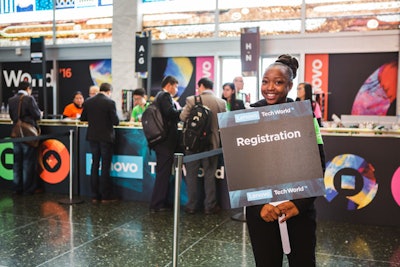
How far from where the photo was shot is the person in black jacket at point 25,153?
5.98 meters

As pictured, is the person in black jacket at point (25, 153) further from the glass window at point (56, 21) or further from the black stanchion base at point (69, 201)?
the glass window at point (56, 21)

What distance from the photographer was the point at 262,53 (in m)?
9.84

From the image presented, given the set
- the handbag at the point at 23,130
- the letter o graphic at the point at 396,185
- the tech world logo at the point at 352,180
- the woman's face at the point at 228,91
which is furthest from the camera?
the woman's face at the point at 228,91

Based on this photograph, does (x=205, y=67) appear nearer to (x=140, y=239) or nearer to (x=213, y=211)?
(x=213, y=211)

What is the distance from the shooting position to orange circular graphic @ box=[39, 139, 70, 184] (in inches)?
239

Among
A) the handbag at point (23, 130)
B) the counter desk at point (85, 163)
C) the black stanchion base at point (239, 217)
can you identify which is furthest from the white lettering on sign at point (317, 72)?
the handbag at point (23, 130)

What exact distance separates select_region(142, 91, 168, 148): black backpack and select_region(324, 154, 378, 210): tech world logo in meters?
1.84

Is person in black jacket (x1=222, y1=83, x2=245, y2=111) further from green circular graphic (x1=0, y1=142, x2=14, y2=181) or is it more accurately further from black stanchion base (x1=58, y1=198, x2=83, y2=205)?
green circular graphic (x1=0, y1=142, x2=14, y2=181)

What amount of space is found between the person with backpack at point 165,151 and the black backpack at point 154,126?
0.14 feet

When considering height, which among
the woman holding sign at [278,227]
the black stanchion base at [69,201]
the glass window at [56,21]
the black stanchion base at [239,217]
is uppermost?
the glass window at [56,21]

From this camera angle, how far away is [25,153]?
6066 millimetres

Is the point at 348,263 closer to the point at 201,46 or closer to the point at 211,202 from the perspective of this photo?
the point at 211,202

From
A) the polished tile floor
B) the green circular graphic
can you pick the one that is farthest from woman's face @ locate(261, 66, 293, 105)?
the green circular graphic

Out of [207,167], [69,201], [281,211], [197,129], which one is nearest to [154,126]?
[197,129]
